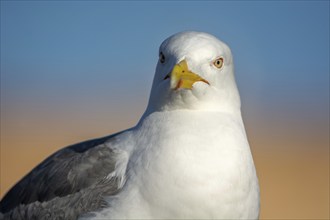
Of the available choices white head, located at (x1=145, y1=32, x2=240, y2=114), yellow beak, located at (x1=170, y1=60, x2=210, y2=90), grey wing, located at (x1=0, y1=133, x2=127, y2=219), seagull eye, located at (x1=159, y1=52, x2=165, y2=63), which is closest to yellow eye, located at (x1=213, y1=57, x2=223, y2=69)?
white head, located at (x1=145, y1=32, x2=240, y2=114)

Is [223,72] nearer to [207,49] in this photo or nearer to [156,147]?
[207,49]

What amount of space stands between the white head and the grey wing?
0.54m

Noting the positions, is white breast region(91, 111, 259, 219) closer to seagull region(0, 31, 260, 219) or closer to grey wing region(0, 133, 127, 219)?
seagull region(0, 31, 260, 219)

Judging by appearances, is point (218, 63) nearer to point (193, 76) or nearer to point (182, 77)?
point (193, 76)

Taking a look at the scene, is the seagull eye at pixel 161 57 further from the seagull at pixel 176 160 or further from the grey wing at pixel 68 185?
the grey wing at pixel 68 185

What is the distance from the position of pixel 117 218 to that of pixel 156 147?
543mm

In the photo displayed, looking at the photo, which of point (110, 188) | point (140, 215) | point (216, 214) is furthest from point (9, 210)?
point (216, 214)

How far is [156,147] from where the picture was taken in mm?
3842

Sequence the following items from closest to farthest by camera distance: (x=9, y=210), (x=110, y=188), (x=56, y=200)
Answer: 1. (x=110, y=188)
2. (x=56, y=200)
3. (x=9, y=210)

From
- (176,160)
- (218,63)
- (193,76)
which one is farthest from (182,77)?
(176,160)

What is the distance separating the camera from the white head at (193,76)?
375 cm

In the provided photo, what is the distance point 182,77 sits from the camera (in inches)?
144

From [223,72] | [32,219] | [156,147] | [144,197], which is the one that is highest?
[223,72]

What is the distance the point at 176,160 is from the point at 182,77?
56 cm
